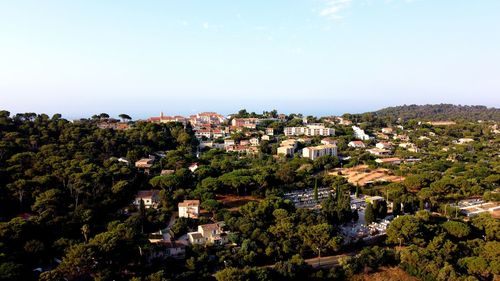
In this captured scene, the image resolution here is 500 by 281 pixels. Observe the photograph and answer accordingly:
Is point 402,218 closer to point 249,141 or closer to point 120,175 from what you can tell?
point 120,175

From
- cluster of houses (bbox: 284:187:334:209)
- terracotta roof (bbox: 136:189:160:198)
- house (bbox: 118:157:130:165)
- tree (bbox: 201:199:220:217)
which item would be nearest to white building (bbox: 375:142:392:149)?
cluster of houses (bbox: 284:187:334:209)

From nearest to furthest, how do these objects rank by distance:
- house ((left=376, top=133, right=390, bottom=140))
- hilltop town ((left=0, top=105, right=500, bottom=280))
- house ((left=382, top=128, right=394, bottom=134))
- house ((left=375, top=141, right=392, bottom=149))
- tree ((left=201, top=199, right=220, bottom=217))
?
hilltop town ((left=0, top=105, right=500, bottom=280)), tree ((left=201, top=199, right=220, bottom=217)), house ((left=375, top=141, right=392, bottom=149)), house ((left=376, top=133, right=390, bottom=140)), house ((left=382, top=128, right=394, bottom=134))

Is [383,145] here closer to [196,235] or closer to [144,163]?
[144,163]

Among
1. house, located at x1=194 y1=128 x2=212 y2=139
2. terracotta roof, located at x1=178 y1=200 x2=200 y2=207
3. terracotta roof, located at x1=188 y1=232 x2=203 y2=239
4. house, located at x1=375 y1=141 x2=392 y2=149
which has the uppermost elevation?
house, located at x1=194 y1=128 x2=212 y2=139

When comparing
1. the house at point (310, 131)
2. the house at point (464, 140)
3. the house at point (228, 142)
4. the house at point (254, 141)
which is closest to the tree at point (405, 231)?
the house at point (254, 141)

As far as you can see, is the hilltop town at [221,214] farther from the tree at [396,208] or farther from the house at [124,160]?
the house at [124,160]

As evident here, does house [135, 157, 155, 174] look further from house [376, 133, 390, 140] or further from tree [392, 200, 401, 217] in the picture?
house [376, 133, 390, 140]
